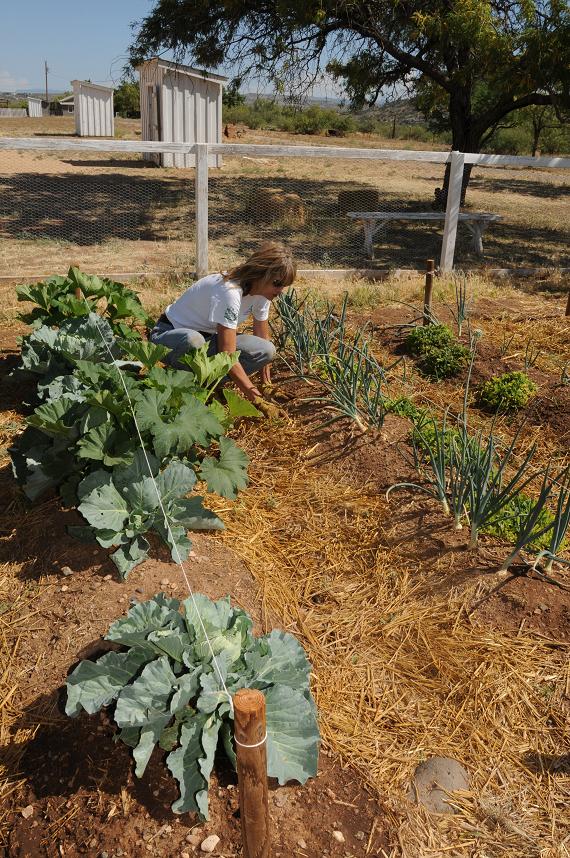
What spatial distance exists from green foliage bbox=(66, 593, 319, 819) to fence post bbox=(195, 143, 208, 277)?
219 inches

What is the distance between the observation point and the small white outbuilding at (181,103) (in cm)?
1523

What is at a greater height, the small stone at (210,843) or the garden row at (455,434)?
the garden row at (455,434)

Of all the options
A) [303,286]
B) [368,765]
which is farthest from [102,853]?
[303,286]

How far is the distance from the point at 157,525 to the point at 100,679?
2.50 ft

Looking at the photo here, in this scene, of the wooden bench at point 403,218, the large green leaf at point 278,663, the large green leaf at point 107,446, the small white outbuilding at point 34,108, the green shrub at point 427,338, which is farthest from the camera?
the small white outbuilding at point 34,108

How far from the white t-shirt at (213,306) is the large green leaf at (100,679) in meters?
2.04

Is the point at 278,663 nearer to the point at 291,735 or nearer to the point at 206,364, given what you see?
the point at 291,735

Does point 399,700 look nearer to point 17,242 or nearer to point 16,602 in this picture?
point 16,602

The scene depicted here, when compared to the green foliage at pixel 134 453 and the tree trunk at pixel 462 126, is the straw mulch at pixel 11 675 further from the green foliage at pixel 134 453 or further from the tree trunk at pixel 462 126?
the tree trunk at pixel 462 126

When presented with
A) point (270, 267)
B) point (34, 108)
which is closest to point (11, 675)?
point (270, 267)

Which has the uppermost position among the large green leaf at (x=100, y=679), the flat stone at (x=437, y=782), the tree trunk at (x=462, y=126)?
the tree trunk at (x=462, y=126)

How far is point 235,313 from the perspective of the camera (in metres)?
3.72

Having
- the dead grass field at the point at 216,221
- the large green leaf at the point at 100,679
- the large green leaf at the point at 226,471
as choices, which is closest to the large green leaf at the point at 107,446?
the large green leaf at the point at 226,471

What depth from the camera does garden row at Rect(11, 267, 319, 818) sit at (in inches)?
74.4
